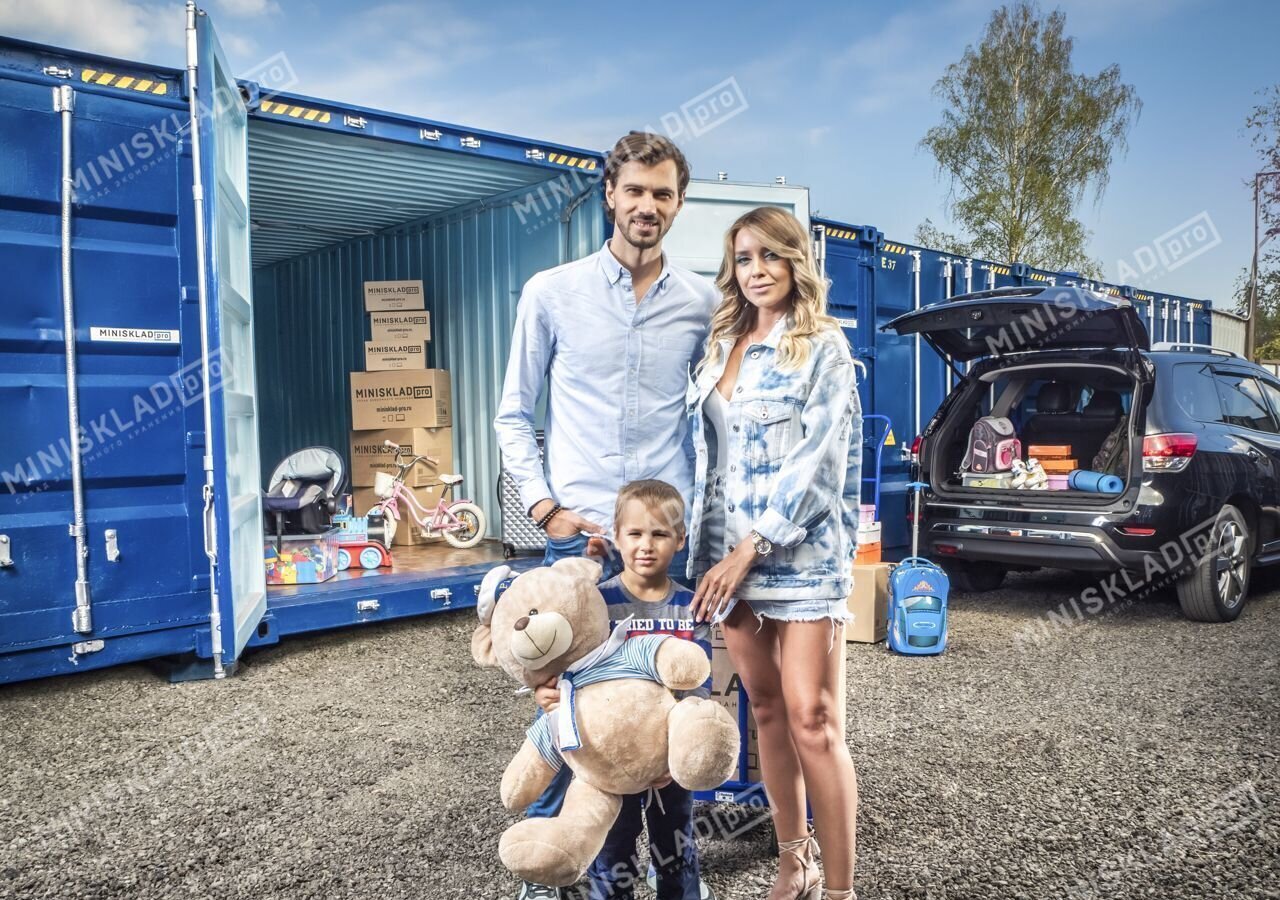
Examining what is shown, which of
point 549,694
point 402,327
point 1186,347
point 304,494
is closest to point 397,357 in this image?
point 402,327

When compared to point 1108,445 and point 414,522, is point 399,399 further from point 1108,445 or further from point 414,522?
point 1108,445

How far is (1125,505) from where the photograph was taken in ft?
17.3

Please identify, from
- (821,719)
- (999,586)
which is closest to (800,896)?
(821,719)

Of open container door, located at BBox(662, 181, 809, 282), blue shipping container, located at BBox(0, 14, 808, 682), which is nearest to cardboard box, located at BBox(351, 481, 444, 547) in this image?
blue shipping container, located at BBox(0, 14, 808, 682)

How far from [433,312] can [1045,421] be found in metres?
4.94

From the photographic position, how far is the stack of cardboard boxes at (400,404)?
7445 mm

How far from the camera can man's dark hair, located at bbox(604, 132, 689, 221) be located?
2.03 metres

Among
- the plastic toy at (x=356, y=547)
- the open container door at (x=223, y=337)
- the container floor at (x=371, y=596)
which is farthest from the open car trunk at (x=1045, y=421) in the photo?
the open container door at (x=223, y=337)

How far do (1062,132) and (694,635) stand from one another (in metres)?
25.9

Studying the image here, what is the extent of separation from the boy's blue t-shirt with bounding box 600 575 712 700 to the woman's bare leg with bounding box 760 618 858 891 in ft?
0.90

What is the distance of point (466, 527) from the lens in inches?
283

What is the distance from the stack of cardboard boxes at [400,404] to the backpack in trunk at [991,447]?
4059 millimetres

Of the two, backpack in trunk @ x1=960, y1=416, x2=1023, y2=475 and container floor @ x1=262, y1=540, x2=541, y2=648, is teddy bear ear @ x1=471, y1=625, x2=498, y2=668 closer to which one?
container floor @ x1=262, y1=540, x2=541, y2=648

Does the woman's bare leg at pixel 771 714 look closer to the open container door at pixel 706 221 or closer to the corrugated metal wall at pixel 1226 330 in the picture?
the open container door at pixel 706 221
